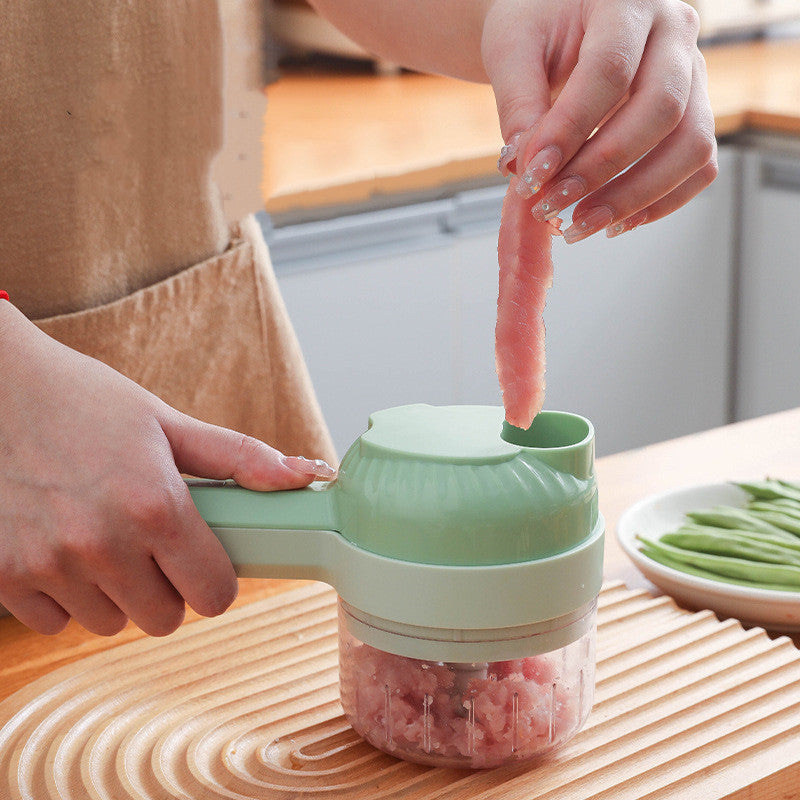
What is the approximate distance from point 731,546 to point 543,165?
44cm

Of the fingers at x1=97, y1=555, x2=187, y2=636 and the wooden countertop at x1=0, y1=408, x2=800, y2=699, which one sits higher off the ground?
the fingers at x1=97, y1=555, x2=187, y2=636

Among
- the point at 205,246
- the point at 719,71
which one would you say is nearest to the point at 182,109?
the point at 205,246

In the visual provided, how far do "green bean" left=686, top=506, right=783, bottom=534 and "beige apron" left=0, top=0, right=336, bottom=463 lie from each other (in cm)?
39

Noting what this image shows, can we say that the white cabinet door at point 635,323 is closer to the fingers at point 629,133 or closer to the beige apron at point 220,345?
the beige apron at point 220,345

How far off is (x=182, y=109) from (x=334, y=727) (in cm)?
60

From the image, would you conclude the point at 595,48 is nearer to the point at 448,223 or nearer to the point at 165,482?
the point at 165,482

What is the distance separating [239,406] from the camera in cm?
118

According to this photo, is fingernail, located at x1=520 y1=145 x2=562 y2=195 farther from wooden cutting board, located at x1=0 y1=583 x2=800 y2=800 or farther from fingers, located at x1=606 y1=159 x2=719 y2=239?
wooden cutting board, located at x1=0 y1=583 x2=800 y2=800

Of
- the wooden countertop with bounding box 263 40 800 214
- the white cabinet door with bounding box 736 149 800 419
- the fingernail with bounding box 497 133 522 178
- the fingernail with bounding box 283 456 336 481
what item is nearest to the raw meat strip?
the fingernail with bounding box 497 133 522 178

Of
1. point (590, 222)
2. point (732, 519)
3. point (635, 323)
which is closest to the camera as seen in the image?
point (590, 222)

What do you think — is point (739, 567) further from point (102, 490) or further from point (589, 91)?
point (102, 490)

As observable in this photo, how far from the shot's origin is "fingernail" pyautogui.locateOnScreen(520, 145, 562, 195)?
28.9 inches

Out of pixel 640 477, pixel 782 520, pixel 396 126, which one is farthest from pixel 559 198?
pixel 396 126

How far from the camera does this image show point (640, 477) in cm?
126
